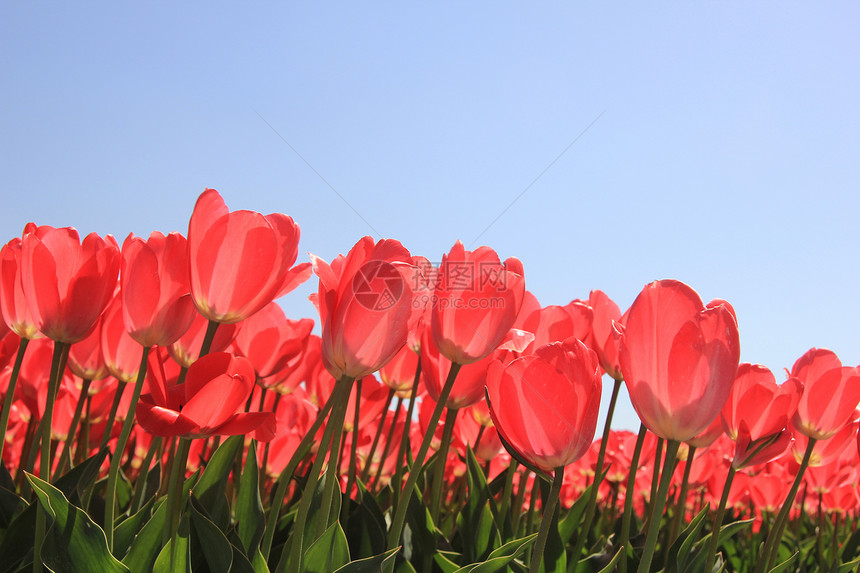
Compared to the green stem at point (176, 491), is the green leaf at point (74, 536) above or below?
below

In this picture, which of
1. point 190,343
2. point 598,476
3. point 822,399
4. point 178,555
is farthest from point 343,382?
point 822,399

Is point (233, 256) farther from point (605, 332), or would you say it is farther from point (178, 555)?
point (605, 332)

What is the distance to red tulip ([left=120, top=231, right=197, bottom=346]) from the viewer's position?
98cm

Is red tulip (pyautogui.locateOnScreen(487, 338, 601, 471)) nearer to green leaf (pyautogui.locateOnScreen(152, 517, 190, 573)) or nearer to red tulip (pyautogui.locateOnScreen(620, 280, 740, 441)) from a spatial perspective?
red tulip (pyautogui.locateOnScreen(620, 280, 740, 441))

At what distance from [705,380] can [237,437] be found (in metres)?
0.80

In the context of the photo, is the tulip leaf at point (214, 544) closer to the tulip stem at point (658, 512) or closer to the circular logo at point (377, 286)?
the circular logo at point (377, 286)

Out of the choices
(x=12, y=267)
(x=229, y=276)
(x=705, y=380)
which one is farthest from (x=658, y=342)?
(x=12, y=267)

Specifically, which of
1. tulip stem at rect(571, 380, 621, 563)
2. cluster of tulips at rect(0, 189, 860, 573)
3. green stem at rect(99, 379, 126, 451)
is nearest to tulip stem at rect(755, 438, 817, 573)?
cluster of tulips at rect(0, 189, 860, 573)

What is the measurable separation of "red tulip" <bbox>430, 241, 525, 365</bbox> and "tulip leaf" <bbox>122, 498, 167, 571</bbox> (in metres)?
0.50

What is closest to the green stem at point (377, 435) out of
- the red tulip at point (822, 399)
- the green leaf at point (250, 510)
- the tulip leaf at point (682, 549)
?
the green leaf at point (250, 510)

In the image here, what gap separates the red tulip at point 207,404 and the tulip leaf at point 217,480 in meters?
0.31

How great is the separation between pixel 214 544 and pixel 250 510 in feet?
1.01

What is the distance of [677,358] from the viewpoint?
0.80m

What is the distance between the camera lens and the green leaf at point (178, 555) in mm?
854
